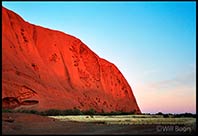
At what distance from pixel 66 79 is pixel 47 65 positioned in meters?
3.56

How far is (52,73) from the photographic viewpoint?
4538 cm

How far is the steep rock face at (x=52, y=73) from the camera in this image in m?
37.6

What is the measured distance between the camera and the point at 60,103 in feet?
133

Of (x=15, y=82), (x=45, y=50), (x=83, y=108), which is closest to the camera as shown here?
(x=15, y=82)

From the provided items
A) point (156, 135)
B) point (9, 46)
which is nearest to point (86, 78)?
point (9, 46)

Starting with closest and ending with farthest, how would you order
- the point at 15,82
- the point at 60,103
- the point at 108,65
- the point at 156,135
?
the point at 156,135, the point at 15,82, the point at 60,103, the point at 108,65

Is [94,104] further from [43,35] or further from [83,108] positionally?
[43,35]

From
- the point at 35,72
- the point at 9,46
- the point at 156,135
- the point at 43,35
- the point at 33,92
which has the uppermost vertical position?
the point at 43,35

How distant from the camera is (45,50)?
157ft

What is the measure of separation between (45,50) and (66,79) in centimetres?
513

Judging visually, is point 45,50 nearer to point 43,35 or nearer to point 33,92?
point 43,35

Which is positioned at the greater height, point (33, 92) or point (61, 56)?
point (61, 56)

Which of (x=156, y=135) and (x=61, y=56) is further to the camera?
(x=61, y=56)

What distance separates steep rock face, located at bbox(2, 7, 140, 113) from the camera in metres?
37.6
